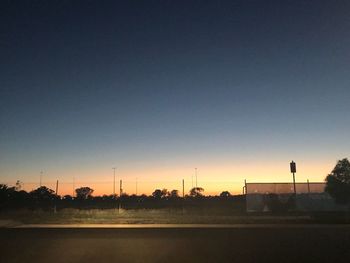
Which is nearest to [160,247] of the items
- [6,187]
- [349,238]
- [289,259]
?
[289,259]

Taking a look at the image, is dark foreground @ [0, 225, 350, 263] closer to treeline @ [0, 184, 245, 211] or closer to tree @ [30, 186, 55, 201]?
treeline @ [0, 184, 245, 211]

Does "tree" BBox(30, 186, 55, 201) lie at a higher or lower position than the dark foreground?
→ higher

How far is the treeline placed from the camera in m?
62.7

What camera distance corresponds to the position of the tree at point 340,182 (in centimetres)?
4420

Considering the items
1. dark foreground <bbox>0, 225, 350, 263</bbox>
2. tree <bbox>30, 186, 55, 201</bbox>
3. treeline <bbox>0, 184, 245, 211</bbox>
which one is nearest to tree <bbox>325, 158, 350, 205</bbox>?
treeline <bbox>0, 184, 245, 211</bbox>

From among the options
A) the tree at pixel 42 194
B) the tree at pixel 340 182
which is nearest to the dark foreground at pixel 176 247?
the tree at pixel 340 182

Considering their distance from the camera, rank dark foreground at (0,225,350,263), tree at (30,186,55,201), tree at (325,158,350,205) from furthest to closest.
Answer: tree at (30,186,55,201) < tree at (325,158,350,205) < dark foreground at (0,225,350,263)

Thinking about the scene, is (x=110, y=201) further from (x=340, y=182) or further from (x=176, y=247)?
(x=176, y=247)

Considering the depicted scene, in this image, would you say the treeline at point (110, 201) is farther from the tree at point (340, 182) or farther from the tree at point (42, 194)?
the tree at point (340, 182)

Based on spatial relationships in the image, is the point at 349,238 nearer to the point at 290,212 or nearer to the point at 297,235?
the point at 297,235

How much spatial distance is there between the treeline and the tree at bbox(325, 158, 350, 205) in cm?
1129

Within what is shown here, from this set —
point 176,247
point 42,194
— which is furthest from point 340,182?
point 42,194

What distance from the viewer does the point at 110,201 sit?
97.8 meters

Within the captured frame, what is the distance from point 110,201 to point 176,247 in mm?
84693
